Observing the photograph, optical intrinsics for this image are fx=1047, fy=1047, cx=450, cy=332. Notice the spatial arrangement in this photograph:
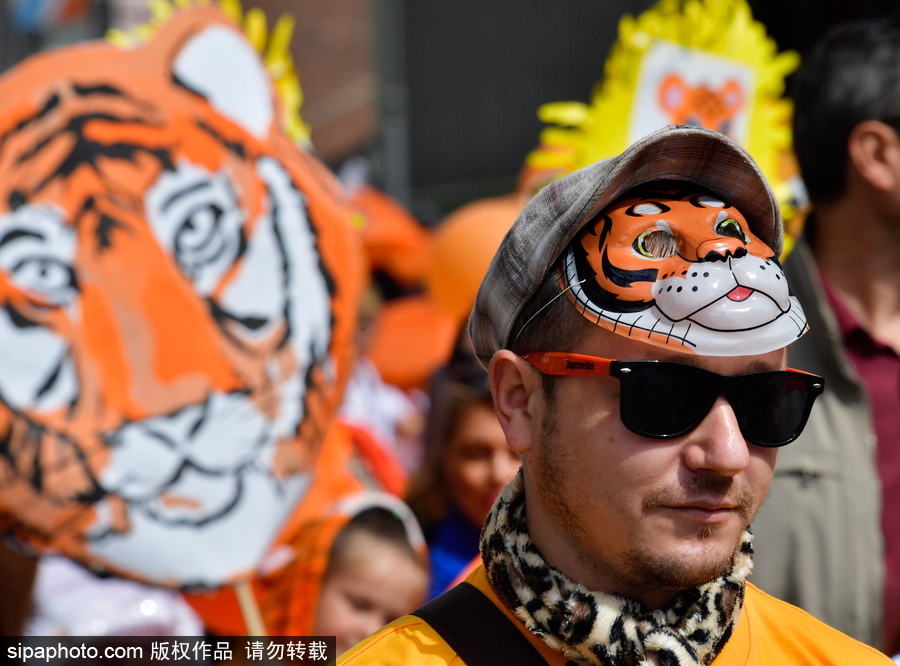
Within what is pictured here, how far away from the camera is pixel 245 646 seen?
2.68 m

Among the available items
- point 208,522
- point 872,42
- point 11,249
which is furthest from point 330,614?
point 872,42

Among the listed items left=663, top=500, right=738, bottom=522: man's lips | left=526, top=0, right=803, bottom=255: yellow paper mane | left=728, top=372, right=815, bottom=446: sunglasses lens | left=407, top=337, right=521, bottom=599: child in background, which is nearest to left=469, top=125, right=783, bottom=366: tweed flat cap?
left=728, top=372, right=815, bottom=446: sunglasses lens

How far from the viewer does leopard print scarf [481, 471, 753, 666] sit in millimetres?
1255

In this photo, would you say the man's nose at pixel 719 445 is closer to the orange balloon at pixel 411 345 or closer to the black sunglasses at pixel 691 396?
the black sunglasses at pixel 691 396

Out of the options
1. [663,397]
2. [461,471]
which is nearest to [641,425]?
[663,397]

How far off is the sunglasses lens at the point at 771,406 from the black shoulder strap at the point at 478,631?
38 centimetres

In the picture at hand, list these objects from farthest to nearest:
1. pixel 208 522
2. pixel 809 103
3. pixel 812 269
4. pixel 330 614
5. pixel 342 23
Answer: pixel 342 23 < pixel 330 614 < pixel 208 522 < pixel 809 103 < pixel 812 269

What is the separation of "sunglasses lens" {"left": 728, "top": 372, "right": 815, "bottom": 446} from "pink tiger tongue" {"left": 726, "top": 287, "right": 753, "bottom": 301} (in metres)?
0.10

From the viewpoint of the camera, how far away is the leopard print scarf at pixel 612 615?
1.25m

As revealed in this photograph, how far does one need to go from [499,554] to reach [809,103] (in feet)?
4.99

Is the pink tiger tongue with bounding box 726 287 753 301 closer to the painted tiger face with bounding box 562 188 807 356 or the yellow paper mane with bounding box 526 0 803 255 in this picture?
the painted tiger face with bounding box 562 188 807 356

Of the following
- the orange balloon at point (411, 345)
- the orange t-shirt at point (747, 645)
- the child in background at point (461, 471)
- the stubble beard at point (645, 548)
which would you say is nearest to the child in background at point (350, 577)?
the child in background at point (461, 471)

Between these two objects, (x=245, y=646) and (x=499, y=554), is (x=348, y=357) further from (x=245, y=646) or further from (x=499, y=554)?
(x=499, y=554)

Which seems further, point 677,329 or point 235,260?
point 235,260
